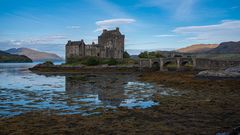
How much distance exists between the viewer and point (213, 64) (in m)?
53.2

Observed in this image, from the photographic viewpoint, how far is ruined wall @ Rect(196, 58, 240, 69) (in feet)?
164

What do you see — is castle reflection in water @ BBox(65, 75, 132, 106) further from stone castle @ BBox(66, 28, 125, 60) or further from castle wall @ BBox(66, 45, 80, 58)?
castle wall @ BBox(66, 45, 80, 58)

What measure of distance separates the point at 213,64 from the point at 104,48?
4176 cm

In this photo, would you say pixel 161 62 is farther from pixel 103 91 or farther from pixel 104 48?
pixel 103 91

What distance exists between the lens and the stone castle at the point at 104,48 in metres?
83.3

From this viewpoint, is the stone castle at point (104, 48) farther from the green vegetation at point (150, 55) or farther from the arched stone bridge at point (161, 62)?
the arched stone bridge at point (161, 62)

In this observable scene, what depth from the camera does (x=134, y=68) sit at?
63281mm

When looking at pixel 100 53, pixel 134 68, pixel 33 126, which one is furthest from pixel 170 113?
pixel 100 53

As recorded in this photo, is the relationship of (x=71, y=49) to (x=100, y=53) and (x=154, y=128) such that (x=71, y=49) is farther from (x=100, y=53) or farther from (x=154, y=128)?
(x=154, y=128)

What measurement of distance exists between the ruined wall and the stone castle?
3348cm

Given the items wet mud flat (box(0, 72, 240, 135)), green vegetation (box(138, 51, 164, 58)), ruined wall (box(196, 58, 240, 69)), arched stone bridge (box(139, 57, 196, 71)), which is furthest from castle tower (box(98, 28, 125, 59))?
wet mud flat (box(0, 72, 240, 135))

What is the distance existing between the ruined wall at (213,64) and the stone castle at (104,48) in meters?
33.5

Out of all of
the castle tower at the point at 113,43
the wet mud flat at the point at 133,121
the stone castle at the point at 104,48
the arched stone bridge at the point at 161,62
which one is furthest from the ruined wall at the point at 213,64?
the wet mud flat at the point at 133,121

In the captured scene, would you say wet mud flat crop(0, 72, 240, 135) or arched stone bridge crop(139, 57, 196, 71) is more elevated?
arched stone bridge crop(139, 57, 196, 71)
